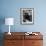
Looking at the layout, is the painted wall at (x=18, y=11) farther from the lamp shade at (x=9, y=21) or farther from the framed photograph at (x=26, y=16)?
the lamp shade at (x=9, y=21)

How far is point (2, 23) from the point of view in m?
4.59

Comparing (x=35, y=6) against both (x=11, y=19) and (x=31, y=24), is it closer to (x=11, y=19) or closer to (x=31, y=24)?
(x=31, y=24)

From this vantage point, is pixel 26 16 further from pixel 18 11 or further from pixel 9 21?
pixel 9 21

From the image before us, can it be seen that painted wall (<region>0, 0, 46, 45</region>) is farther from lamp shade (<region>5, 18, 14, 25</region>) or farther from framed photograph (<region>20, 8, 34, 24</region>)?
lamp shade (<region>5, 18, 14, 25</region>)

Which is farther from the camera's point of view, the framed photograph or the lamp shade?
the framed photograph

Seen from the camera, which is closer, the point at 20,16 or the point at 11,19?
the point at 11,19

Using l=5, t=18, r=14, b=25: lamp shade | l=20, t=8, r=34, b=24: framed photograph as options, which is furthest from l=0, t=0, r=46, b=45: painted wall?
l=5, t=18, r=14, b=25: lamp shade

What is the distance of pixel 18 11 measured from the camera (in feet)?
15.0

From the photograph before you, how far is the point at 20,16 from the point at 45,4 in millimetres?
958

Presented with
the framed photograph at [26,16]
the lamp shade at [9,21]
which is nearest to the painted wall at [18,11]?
the framed photograph at [26,16]

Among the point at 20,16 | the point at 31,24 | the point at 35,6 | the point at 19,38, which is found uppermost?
the point at 35,6

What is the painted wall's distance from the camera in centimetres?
456

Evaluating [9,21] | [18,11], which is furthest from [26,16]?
[9,21]

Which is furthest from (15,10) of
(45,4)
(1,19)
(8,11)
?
(45,4)
